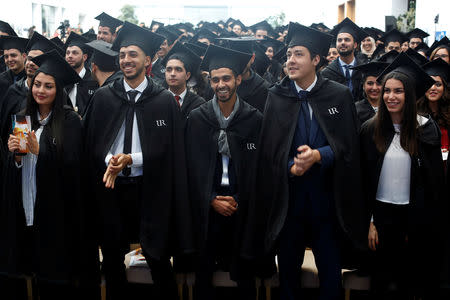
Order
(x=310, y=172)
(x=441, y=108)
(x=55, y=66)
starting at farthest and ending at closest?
(x=441, y=108) < (x=55, y=66) < (x=310, y=172)

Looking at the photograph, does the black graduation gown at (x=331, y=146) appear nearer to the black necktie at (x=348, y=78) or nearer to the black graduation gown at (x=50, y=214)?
the black graduation gown at (x=50, y=214)

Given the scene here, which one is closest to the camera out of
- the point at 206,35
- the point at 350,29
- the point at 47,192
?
the point at 47,192

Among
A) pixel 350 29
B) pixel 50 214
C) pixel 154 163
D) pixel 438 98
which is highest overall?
pixel 350 29

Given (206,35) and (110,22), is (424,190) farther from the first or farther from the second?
(206,35)

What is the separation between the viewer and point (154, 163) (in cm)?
475

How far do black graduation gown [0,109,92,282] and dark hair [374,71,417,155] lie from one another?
103 inches

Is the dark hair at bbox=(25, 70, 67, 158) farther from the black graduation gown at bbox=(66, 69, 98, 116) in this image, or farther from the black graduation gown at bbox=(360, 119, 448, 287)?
the black graduation gown at bbox=(360, 119, 448, 287)

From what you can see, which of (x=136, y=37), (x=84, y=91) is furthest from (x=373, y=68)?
(x=84, y=91)

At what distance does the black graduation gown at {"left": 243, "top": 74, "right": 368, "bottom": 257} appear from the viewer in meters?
4.41

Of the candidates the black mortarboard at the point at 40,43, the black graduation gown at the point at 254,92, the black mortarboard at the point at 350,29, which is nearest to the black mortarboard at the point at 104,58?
the black mortarboard at the point at 40,43

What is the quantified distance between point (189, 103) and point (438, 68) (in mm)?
2817

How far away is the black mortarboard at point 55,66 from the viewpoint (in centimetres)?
479

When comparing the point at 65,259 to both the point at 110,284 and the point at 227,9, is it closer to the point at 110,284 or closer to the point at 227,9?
the point at 110,284

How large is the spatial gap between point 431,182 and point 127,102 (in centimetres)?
270
